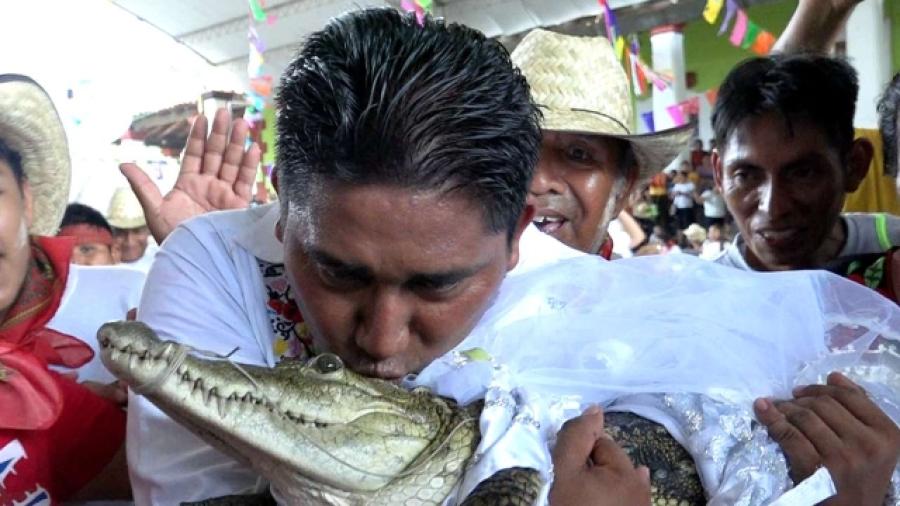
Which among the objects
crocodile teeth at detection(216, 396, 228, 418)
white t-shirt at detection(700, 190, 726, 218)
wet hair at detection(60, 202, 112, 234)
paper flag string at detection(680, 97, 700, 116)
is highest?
crocodile teeth at detection(216, 396, 228, 418)

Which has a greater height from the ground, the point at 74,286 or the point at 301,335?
the point at 301,335

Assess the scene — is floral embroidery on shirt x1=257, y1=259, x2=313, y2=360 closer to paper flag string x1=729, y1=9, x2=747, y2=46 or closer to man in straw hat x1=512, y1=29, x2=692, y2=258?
man in straw hat x1=512, y1=29, x2=692, y2=258

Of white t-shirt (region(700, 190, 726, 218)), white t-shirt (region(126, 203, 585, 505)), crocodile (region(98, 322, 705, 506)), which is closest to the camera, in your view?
crocodile (region(98, 322, 705, 506))

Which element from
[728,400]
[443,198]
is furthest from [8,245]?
[728,400]

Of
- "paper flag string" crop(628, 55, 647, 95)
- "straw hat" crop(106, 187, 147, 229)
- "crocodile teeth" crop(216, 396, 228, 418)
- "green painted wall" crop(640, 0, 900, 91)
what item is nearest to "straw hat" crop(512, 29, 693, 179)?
"crocodile teeth" crop(216, 396, 228, 418)

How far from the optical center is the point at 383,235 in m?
1.10

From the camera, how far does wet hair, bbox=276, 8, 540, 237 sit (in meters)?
1.13

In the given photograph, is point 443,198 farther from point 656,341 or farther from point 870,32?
point 870,32

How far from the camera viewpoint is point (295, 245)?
→ 1.20 meters

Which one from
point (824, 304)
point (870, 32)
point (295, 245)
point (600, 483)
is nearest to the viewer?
point (600, 483)

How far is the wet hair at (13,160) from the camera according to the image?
1.83 meters

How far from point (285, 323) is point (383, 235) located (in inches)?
14.9

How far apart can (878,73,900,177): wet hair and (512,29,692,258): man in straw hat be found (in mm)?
491

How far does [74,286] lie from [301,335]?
1228mm
